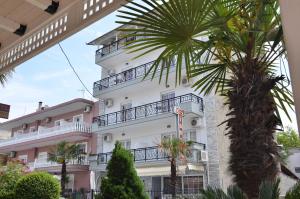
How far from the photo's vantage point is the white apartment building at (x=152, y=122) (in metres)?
18.2

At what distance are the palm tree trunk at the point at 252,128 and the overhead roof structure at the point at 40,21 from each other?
5.98ft

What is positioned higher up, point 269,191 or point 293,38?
point 293,38

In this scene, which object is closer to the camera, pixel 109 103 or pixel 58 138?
pixel 109 103

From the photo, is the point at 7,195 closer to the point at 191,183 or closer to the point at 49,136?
the point at 191,183

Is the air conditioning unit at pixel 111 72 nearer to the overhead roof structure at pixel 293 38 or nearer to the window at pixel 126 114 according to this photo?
the window at pixel 126 114

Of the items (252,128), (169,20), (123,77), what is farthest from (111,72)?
(252,128)

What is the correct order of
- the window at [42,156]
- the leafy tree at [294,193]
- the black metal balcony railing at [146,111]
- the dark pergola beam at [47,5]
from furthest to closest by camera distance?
1. the window at [42,156]
2. the black metal balcony railing at [146,111]
3. the dark pergola beam at [47,5]
4. the leafy tree at [294,193]

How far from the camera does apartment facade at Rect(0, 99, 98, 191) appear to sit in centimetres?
2533

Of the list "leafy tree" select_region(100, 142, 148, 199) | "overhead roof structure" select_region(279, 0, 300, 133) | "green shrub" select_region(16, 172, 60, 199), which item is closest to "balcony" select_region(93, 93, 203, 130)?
"green shrub" select_region(16, 172, 60, 199)

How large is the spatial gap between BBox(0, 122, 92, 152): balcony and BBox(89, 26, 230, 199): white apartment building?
1898mm

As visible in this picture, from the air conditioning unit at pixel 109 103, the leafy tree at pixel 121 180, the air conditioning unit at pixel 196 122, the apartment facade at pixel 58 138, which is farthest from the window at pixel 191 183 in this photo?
the leafy tree at pixel 121 180

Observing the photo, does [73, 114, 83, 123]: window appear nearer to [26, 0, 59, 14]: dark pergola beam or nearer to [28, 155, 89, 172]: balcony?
[28, 155, 89, 172]: balcony

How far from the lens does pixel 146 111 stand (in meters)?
20.9

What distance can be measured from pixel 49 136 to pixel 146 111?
1075cm
